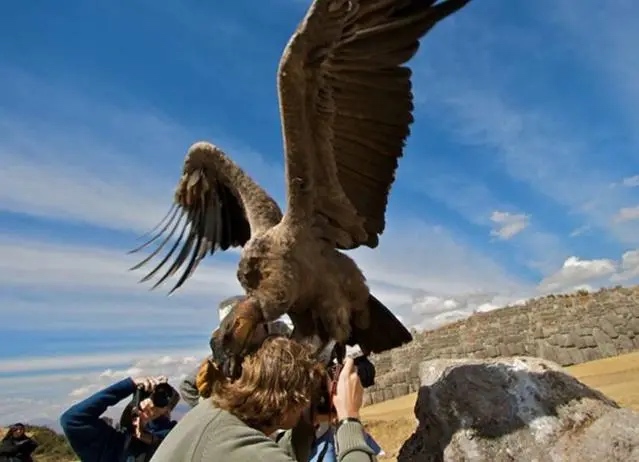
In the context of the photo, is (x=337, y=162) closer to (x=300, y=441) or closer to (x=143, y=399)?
(x=143, y=399)

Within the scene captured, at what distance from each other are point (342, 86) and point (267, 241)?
1191mm

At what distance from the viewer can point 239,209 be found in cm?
592

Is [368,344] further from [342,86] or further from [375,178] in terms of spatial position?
[342,86]

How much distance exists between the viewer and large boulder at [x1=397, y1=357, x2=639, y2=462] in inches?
120

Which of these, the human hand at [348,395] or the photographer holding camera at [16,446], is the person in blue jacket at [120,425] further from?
the photographer holding camera at [16,446]

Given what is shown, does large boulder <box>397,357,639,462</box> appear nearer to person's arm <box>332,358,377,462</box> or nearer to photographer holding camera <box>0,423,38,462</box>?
person's arm <box>332,358,377,462</box>

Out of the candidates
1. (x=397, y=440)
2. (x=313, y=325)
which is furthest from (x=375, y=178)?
(x=397, y=440)

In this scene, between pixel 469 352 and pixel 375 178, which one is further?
pixel 469 352

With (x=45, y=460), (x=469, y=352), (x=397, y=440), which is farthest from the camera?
(x=45, y=460)

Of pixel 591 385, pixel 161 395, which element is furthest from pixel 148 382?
pixel 591 385

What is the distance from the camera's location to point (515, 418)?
327 cm

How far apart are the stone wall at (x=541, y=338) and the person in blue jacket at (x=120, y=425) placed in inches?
560

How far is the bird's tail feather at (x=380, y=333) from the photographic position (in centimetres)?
424

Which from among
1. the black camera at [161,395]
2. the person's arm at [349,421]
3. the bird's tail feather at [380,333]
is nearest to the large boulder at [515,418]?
the bird's tail feather at [380,333]
